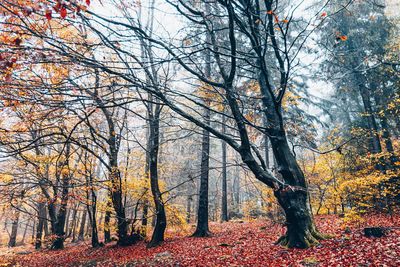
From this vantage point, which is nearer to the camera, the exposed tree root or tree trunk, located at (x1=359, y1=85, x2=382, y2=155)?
the exposed tree root

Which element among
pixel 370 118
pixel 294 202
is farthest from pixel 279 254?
pixel 370 118

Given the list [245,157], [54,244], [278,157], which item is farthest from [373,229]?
[54,244]

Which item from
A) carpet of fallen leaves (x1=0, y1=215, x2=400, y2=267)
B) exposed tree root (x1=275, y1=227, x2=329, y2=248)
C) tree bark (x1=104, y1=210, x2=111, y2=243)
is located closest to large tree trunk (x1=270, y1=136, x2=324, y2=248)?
exposed tree root (x1=275, y1=227, x2=329, y2=248)

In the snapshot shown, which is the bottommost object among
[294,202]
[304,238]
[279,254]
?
[279,254]

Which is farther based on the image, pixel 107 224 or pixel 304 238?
pixel 107 224

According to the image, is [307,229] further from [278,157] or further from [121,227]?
[121,227]

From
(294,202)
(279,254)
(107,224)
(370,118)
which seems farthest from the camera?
(370,118)

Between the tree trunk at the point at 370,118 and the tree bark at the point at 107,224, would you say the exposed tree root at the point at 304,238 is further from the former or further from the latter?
the tree trunk at the point at 370,118

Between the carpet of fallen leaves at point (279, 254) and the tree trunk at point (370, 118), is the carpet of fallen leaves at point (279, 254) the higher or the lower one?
the lower one

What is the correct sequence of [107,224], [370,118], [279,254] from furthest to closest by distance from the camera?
1. [370,118]
2. [107,224]
3. [279,254]

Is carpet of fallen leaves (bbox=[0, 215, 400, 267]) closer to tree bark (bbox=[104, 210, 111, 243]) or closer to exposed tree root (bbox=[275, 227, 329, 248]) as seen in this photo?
exposed tree root (bbox=[275, 227, 329, 248])

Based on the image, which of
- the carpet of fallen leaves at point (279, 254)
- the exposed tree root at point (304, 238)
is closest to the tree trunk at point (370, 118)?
the carpet of fallen leaves at point (279, 254)

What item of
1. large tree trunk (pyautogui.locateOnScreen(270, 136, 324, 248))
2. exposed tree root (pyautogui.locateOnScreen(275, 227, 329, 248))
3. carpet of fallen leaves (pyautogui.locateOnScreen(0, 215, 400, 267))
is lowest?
carpet of fallen leaves (pyautogui.locateOnScreen(0, 215, 400, 267))

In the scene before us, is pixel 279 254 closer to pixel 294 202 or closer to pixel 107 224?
pixel 294 202
